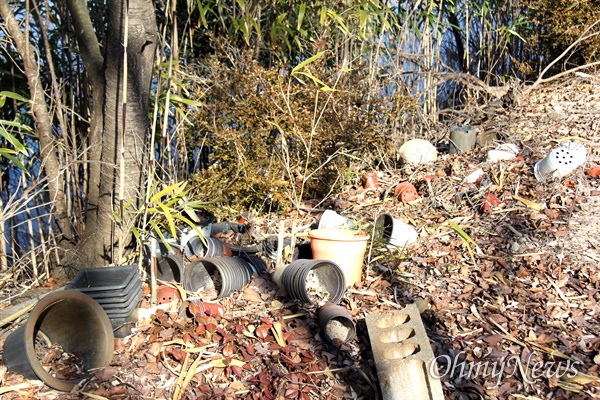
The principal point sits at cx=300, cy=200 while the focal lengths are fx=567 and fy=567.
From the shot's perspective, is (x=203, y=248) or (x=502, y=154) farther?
(x=502, y=154)

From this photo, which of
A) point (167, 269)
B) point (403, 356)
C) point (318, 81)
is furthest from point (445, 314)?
point (318, 81)

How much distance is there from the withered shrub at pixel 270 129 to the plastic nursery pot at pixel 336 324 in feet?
3.42

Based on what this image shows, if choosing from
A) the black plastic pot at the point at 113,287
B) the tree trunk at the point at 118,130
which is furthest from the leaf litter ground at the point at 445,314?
the tree trunk at the point at 118,130

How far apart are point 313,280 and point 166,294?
28.5 inches

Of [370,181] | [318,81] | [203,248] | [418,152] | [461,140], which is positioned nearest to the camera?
[203,248]

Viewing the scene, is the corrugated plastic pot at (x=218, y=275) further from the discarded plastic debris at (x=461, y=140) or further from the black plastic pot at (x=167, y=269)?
the discarded plastic debris at (x=461, y=140)

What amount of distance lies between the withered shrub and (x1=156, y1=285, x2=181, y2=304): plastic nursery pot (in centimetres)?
86

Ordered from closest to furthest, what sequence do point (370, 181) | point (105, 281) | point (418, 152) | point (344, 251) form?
1. point (105, 281)
2. point (344, 251)
3. point (370, 181)
4. point (418, 152)

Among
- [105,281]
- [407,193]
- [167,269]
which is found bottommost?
[167,269]

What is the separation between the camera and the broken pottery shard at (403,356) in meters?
2.06

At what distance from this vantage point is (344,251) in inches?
110

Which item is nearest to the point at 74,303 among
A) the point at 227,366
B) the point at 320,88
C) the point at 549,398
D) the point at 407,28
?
the point at 227,366

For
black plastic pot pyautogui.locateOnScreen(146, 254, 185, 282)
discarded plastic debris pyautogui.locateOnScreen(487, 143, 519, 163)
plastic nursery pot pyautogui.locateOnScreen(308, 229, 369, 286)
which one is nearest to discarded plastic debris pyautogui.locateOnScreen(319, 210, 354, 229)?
plastic nursery pot pyautogui.locateOnScreen(308, 229, 369, 286)

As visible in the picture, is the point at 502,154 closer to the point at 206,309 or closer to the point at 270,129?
the point at 270,129
